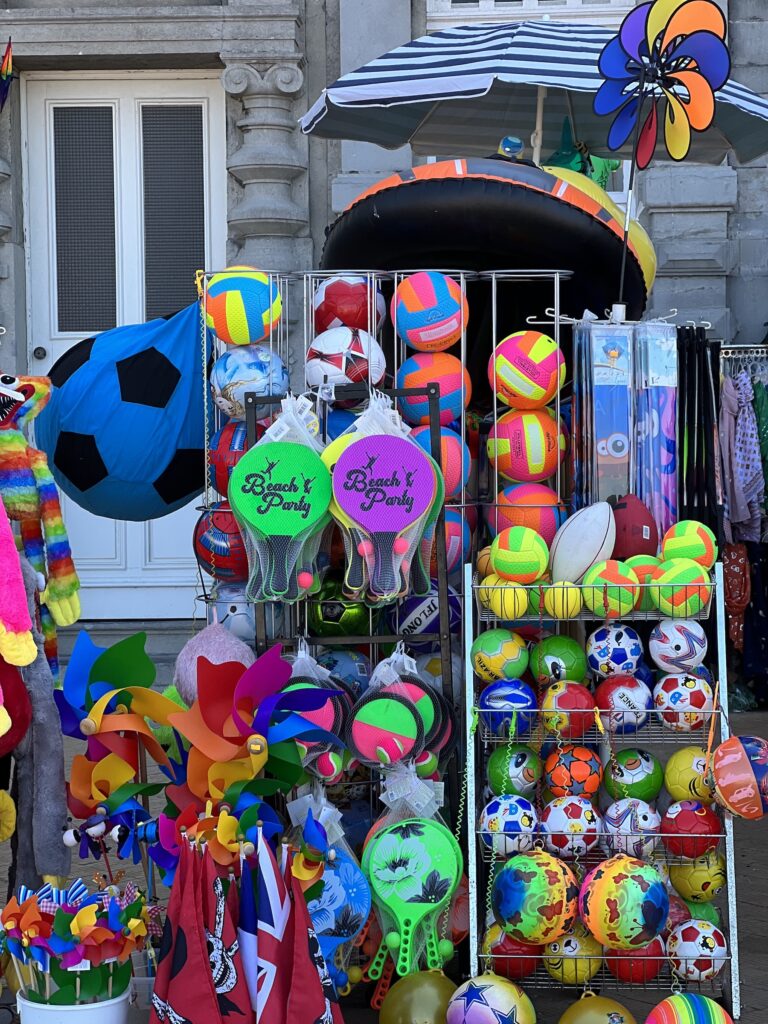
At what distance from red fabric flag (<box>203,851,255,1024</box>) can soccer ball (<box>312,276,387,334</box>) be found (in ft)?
5.43

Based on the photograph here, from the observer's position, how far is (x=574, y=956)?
3.48 metres

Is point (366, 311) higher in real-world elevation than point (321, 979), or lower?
higher

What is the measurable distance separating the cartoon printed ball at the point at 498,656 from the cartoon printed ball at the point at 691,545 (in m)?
0.47

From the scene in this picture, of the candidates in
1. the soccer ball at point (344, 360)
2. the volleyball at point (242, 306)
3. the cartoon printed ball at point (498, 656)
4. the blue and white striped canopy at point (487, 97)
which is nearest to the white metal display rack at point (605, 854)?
the cartoon printed ball at point (498, 656)

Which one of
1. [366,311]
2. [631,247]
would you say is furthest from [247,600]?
[631,247]

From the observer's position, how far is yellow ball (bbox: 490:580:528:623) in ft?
11.8

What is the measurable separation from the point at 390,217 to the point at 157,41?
4129 millimetres

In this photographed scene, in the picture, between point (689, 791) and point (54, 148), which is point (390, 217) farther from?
point (54, 148)

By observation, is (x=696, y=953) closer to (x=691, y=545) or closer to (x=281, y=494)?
(x=691, y=545)

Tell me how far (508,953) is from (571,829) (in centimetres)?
36

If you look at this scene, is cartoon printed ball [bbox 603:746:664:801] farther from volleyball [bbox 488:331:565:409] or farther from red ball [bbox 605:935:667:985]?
volleyball [bbox 488:331:565:409]

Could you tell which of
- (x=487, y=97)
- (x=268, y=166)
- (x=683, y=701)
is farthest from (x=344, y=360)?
(x=268, y=166)

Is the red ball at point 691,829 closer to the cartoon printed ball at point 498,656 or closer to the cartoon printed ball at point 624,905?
the cartoon printed ball at point 624,905

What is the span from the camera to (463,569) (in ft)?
12.7
